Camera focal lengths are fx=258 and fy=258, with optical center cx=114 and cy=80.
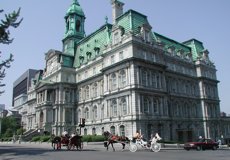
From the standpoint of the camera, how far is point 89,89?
6238 cm

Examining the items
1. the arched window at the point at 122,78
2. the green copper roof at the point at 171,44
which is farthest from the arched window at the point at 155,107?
the green copper roof at the point at 171,44

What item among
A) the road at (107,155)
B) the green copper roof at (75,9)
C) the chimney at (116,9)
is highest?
the green copper roof at (75,9)

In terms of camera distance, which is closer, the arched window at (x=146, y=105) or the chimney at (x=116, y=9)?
the arched window at (x=146, y=105)

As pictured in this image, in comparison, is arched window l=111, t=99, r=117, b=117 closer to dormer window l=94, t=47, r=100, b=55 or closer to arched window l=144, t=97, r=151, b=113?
arched window l=144, t=97, r=151, b=113

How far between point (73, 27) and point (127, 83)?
34828mm

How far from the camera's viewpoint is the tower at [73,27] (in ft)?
243

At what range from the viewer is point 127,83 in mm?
48469

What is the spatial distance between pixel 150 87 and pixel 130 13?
1608 centimetres

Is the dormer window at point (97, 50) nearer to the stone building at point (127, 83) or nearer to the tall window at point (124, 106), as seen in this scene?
the stone building at point (127, 83)

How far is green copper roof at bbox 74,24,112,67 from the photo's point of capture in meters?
61.5

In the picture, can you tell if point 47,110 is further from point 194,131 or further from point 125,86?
point 194,131

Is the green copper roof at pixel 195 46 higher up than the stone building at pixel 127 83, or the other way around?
the green copper roof at pixel 195 46

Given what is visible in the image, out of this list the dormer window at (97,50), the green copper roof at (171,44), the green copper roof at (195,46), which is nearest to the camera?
the dormer window at (97,50)

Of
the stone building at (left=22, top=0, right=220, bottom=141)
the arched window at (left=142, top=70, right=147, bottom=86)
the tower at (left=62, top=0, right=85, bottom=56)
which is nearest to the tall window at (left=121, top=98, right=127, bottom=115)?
the stone building at (left=22, top=0, right=220, bottom=141)
